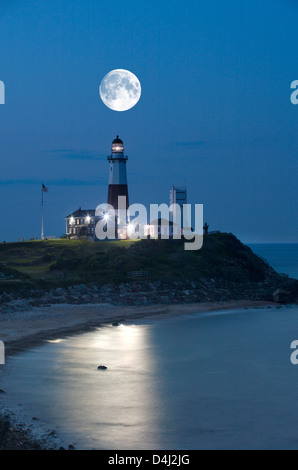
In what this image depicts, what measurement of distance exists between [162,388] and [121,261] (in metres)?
29.9

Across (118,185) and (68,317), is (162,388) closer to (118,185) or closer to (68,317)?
(68,317)

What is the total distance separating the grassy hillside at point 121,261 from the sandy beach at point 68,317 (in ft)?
18.4

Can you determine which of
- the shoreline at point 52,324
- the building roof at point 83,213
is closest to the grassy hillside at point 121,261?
the shoreline at point 52,324

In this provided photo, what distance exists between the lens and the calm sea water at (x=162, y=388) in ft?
54.4

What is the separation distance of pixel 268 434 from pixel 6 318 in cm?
2059

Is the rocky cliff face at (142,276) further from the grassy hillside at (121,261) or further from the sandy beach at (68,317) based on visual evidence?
the sandy beach at (68,317)

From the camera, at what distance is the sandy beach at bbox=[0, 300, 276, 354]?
29484 mm

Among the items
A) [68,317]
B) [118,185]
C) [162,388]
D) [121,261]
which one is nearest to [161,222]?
[118,185]

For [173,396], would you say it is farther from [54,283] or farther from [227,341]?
[54,283]

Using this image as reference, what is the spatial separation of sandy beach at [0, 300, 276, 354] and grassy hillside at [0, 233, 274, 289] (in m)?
5.61

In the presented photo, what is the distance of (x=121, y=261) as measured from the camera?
51.8m

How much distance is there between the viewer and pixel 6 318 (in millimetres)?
→ 33625

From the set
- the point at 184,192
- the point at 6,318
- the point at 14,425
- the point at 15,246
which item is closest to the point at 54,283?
the point at 6,318

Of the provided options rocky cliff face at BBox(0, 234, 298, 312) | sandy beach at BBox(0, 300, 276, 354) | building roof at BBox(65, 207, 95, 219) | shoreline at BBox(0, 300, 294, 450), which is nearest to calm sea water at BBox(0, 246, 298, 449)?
shoreline at BBox(0, 300, 294, 450)
